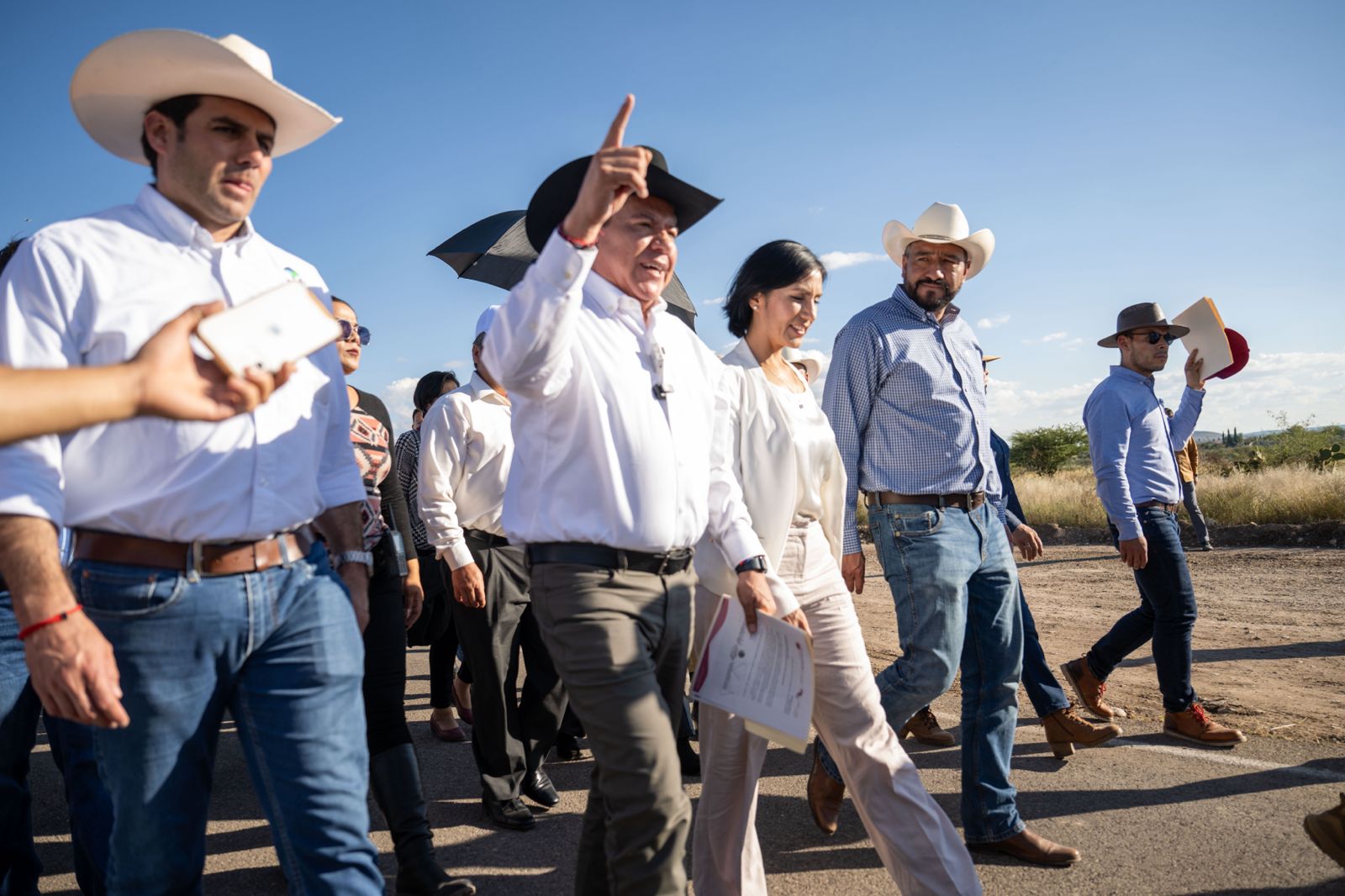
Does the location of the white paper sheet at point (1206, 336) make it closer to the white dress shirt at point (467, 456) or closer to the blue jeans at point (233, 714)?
the white dress shirt at point (467, 456)

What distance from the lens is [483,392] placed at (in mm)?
4898

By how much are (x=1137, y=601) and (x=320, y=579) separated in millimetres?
10189

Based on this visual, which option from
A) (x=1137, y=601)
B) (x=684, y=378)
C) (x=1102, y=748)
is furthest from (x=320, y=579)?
(x=1137, y=601)

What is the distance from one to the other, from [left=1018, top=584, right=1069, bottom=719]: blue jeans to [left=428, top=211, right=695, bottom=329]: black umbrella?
265 centimetres

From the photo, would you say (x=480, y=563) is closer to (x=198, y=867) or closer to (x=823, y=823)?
(x=823, y=823)

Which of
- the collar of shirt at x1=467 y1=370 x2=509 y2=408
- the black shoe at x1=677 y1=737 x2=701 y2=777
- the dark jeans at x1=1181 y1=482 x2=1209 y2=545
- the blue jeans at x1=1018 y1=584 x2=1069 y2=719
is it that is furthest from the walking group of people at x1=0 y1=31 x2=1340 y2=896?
the dark jeans at x1=1181 y1=482 x2=1209 y2=545

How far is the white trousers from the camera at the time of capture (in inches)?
124

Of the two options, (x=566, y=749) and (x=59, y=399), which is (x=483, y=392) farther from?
(x=59, y=399)

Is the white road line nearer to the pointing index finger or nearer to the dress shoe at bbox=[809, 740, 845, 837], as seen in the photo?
the dress shoe at bbox=[809, 740, 845, 837]

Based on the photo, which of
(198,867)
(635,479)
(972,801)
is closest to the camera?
(198,867)

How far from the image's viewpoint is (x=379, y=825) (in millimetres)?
4512

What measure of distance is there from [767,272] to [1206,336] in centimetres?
413

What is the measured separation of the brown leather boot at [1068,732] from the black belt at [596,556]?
3208 mm

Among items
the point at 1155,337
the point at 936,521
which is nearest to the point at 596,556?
the point at 936,521
